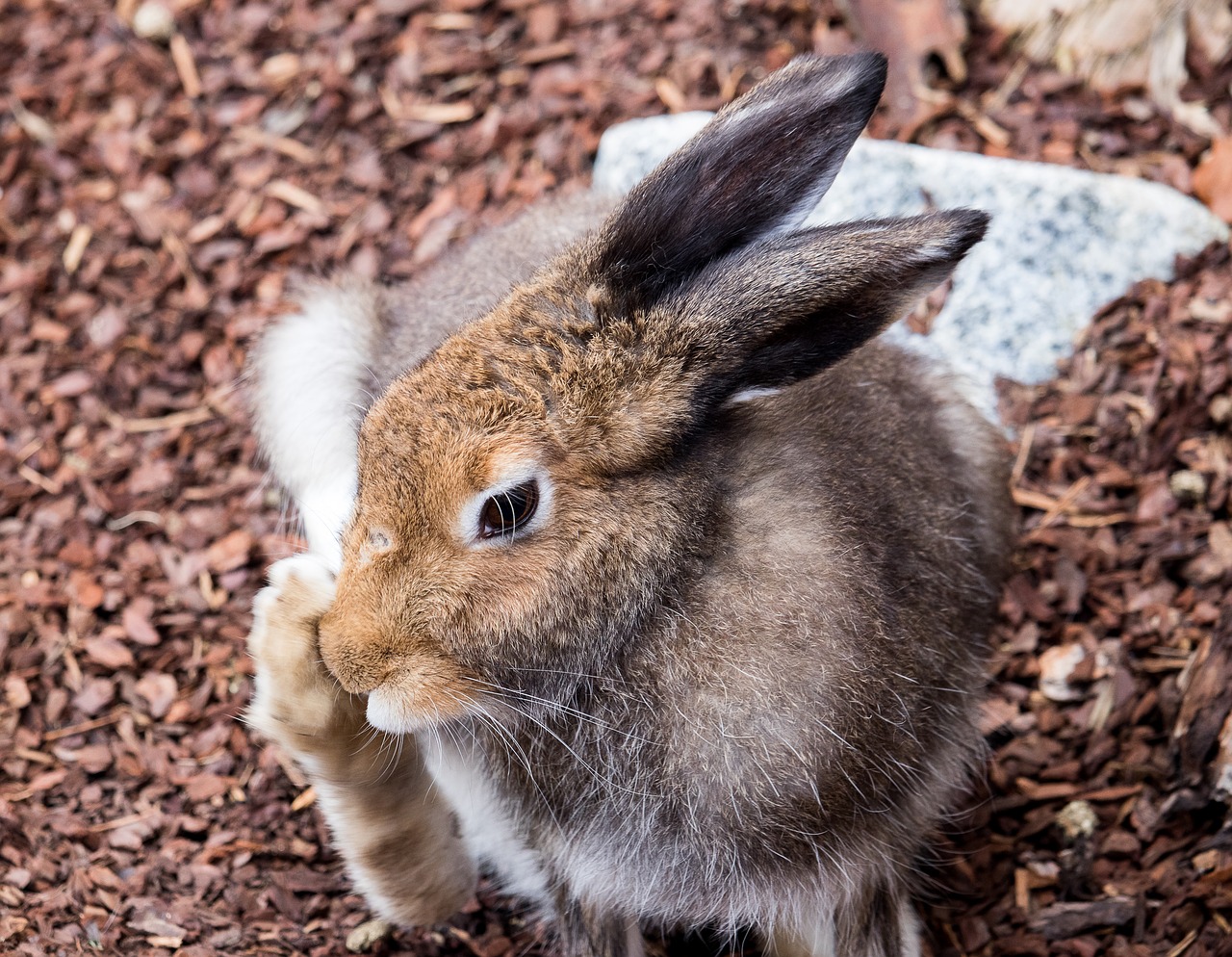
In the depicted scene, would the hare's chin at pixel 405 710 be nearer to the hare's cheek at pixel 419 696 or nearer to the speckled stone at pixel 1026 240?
the hare's cheek at pixel 419 696

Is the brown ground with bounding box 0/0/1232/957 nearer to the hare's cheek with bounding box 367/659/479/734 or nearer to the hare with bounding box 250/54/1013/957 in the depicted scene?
the hare with bounding box 250/54/1013/957

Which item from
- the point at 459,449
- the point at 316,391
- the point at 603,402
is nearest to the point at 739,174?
the point at 603,402

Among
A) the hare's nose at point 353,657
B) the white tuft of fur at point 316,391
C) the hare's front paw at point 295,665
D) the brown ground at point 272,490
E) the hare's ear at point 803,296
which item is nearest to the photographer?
the hare's ear at point 803,296

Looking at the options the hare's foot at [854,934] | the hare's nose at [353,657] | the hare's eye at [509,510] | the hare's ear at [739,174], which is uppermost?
the hare's ear at [739,174]

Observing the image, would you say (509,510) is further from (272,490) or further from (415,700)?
(272,490)

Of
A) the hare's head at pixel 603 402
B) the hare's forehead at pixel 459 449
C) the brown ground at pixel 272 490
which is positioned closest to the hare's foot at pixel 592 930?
the brown ground at pixel 272 490

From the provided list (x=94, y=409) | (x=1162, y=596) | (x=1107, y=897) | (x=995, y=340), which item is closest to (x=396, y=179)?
(x=94, y=409)

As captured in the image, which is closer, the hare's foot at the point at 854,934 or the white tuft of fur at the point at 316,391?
the hare's foot at the point at 854,934

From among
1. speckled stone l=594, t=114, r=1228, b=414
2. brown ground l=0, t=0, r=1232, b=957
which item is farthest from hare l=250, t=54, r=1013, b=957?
speckled stone l=594, t=114, r=1228, b=414

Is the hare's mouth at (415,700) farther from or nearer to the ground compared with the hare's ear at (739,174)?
nearer to the ground
